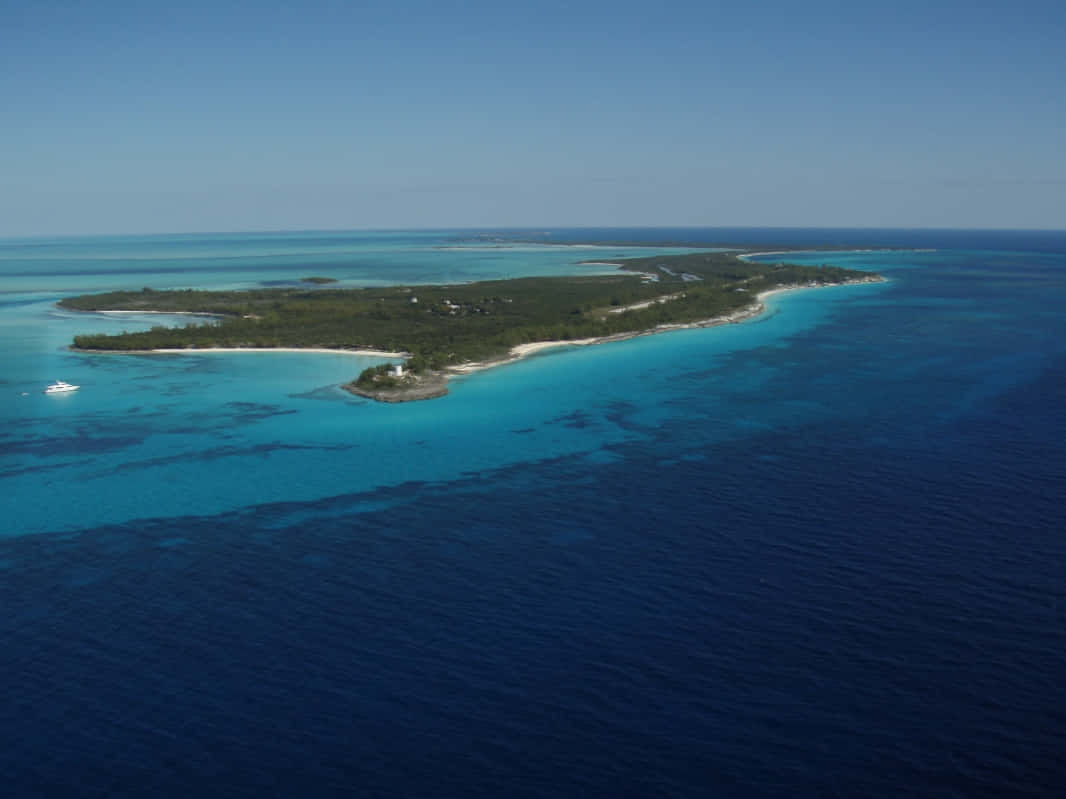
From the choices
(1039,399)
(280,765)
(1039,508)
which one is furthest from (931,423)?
(280,765)

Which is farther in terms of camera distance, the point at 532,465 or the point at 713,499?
Result: the point at 532,465

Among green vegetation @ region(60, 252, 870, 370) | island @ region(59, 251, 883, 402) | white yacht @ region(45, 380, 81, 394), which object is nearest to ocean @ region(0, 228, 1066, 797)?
white yacht @ region(45, 380, 81, 394)

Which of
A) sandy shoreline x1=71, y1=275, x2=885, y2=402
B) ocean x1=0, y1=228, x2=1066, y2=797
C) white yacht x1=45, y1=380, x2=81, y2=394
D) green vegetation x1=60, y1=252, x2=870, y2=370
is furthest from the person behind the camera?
green vegetation x1=60, y1=252, x2=870, y2=370

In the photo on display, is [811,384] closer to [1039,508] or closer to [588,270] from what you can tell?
[1039,508]

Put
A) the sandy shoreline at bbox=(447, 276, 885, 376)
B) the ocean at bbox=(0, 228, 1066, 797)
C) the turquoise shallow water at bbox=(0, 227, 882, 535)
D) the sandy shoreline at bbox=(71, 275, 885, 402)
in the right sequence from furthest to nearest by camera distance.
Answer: the sandy shoreline at bbox=(447, 276, 885, 376), the sandy shoreline at bbox=(71, 275, 885, 402), the turquoise shallow water at bbox=(0, 227, 882, 535), the ocean at bbox=(0, 228, 1066, 797)

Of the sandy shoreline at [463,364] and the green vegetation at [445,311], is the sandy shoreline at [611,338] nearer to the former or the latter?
the sandy shoreline at [463,364]

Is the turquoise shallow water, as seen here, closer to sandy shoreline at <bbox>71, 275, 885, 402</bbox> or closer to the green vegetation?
sandy shoreline at <bbox>71, 275, 885, 402</bbox>

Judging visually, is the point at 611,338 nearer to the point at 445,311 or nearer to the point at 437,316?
the point at 437,316
